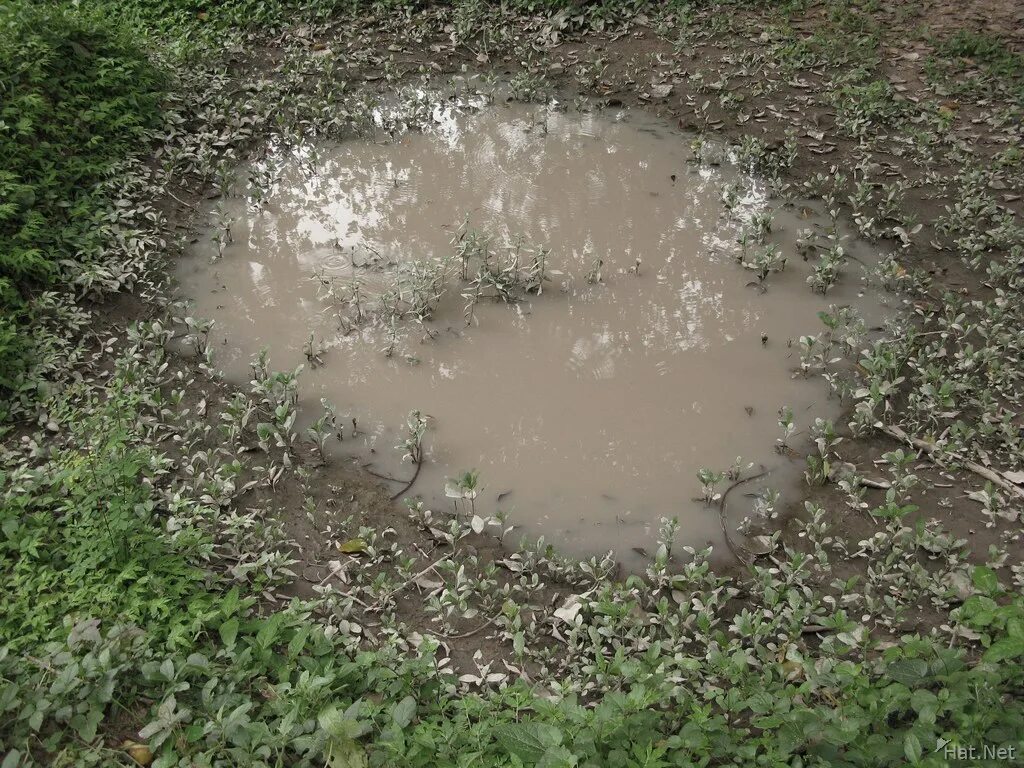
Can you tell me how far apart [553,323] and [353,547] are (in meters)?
2.27

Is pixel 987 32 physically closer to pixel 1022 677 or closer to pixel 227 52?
pixel 1022 677

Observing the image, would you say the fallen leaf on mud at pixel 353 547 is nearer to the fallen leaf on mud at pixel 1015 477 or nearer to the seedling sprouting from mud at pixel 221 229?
the seedling sprouting from mud at pixel 221 229

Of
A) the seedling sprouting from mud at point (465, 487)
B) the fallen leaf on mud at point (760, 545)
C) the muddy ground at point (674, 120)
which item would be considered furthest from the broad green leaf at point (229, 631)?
the fallen leaf on mud at point (760, 545)

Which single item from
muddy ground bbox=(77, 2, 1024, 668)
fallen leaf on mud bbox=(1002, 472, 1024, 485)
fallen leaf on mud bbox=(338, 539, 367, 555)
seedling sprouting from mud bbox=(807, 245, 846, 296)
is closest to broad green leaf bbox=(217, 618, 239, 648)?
muddy ground bbox=(77, 2, 1024, 668)

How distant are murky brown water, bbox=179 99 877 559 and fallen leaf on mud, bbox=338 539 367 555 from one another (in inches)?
21.1

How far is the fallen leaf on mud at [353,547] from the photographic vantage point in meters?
4.24

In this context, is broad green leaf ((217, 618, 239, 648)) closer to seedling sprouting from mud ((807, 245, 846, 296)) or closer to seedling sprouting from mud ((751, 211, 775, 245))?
seedling sprouting from mud ((807, 245, 846, 296))

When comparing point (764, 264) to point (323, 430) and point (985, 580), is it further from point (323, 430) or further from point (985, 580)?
point (323, 430)

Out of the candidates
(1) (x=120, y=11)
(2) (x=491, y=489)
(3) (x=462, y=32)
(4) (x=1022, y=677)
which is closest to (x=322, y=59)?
(3) (x=462, y=32)

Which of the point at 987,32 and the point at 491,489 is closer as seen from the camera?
the point at 491,489

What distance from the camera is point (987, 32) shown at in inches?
324

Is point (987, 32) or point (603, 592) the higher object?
point (987, 32)

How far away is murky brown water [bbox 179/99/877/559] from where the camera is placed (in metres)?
4.67

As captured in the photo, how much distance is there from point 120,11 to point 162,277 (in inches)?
180
